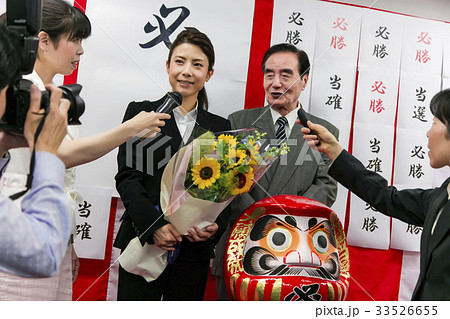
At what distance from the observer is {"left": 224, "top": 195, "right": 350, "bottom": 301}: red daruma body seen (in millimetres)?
1395

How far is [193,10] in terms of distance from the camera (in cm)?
205

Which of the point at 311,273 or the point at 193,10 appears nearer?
the point at 311,273

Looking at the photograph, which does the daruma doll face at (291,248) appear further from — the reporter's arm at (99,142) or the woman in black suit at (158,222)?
the reporter's arm at (99,142)

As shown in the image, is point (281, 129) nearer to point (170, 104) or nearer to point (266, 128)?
point (266, 128)

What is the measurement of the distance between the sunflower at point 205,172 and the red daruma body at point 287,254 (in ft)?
0.70

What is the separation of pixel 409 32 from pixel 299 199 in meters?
1.19

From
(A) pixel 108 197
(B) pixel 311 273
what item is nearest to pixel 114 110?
(A) pixel 108 197

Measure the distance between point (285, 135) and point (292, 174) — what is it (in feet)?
0.51

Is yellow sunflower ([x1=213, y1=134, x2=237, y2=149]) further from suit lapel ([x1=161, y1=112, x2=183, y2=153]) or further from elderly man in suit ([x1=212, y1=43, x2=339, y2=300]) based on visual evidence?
elderly man in suit ([x1=212, y1=43, x2=339, y2=300])

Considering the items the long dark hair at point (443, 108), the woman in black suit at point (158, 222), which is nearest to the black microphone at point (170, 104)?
the woman in black suit at point (158, 222)

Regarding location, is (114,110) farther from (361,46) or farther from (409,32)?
(409,32)

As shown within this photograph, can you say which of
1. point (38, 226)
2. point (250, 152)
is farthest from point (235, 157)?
point (38, 226)

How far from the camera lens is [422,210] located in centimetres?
143
